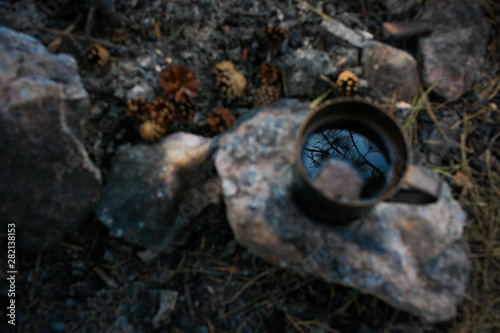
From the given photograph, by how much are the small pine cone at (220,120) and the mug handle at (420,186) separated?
40.9 inches

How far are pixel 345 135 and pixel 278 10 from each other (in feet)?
3.58

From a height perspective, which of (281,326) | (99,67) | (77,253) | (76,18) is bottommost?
(281,326)

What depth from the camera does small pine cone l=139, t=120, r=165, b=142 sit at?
1966 mm

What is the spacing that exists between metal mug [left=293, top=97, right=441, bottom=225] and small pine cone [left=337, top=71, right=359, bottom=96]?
40 cm

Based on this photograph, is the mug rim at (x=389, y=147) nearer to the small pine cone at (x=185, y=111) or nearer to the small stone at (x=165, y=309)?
the small pine cone at (x=185, y=111)

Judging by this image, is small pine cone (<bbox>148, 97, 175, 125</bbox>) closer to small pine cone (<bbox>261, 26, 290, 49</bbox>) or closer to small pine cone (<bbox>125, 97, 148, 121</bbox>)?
small pine cone (<bbox>125, 97, 148, 121</bbox>)

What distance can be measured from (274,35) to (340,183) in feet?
3.88

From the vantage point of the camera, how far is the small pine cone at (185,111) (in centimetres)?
209

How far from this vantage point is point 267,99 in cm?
221

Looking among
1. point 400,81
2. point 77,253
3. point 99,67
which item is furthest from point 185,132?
point 400,81

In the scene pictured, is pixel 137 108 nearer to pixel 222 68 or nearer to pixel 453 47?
pixel 222 68

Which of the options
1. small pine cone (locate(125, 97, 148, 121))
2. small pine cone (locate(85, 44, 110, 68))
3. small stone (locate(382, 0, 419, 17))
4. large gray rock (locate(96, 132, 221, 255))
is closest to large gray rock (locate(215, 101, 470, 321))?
large gray rock (locate(96, 132, 221, 255))

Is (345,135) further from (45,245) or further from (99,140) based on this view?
(45,245)

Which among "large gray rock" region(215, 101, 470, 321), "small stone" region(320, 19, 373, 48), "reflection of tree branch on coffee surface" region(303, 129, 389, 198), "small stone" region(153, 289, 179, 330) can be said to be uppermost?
"small stone" region(320, 19, 373, 48)
